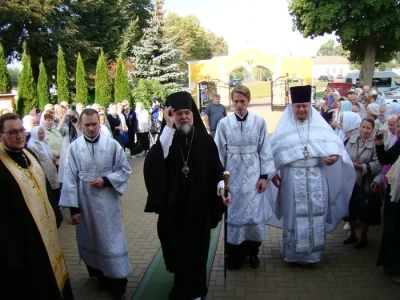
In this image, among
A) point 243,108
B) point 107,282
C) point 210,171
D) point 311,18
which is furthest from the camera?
point 311,18

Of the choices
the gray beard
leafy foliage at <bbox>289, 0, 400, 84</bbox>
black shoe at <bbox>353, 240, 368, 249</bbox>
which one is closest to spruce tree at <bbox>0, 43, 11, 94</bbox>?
the gray beard

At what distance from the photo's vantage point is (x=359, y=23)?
2897cm

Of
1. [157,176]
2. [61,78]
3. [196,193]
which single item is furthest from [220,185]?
[61,78]

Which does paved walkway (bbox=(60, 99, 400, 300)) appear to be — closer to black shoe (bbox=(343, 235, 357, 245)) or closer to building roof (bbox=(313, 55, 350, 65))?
black shoe (bbox=(343, 235, 357, 245))

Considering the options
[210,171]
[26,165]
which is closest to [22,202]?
[26,165]

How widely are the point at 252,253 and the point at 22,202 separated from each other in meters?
2.87

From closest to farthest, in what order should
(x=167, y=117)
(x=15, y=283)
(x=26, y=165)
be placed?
(x=15, y=283), (x=26, y=165), (x=167, y=117)

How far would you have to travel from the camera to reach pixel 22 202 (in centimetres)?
318

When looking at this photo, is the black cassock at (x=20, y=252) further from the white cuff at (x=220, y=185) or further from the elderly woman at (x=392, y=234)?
the elderly woman at (x=392, y=234)

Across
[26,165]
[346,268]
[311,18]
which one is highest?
[311,18]

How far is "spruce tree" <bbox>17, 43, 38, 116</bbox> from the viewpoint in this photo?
20.1m

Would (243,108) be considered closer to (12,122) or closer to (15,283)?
(12,122)

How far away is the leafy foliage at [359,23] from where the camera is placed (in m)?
28.1

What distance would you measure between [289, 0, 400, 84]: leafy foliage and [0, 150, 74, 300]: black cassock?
29.4m
